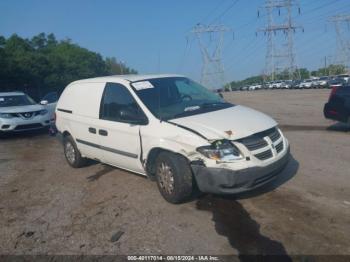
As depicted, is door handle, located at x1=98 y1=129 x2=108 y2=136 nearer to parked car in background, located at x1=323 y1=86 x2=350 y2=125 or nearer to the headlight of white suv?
parked car in background, located at x1=323 y1=86 x2=350 y2=125

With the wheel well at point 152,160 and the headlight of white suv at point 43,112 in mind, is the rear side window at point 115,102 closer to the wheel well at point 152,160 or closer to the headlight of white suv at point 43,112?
the wheel well at point 152,160

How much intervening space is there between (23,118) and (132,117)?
8.03m

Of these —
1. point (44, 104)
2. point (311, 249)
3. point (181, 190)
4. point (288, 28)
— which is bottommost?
point (311, 249)

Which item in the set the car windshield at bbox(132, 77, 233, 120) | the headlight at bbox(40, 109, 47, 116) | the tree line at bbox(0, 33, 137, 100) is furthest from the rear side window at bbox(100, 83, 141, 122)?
the tree line at bbox(0, 33, 137, 100)

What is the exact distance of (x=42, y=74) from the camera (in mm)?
36094

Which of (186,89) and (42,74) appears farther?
(42,74)

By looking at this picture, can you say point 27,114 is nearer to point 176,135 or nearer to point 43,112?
point 43,112

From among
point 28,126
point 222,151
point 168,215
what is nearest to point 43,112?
point 28,126

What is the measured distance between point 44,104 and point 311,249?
11717 millimetres

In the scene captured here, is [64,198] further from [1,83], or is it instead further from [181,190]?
[1,83]

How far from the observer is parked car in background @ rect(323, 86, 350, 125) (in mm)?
9570

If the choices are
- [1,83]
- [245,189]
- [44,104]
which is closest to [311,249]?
→ [245,189]

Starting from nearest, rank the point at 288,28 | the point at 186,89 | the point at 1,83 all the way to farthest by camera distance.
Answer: the point at 186,89, the point at 1,83, the point at 288,28

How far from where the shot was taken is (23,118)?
11930 mm
